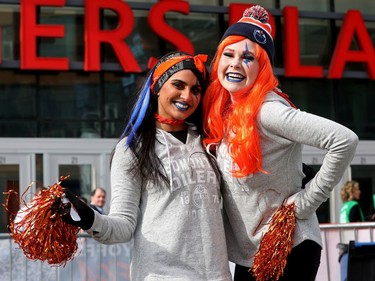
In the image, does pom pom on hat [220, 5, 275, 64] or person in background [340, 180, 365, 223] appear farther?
person in background [340, 180, 365, 223]

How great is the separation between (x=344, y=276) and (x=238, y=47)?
2753 mm

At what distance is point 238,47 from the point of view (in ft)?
12.4

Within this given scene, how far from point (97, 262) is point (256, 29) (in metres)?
3.51

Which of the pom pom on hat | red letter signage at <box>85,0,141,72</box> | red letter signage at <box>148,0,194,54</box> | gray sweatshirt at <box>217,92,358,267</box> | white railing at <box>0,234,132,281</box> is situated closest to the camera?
gray sweatshirt at <box>217,92,358,267</box>

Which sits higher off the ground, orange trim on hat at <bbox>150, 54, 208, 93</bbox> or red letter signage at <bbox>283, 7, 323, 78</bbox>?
red letter signage at <bbox>283, 7, 323, 78</bbox>

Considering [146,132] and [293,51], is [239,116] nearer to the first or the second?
[146,132]

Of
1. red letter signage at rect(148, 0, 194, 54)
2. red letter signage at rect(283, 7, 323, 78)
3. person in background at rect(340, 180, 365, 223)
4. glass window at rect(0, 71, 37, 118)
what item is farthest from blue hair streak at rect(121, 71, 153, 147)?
red letter signage at rect(283, 7, 323, 78)

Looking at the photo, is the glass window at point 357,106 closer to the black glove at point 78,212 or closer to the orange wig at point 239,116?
the orange wig at point 239,116

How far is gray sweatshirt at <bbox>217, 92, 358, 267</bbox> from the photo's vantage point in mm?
3586

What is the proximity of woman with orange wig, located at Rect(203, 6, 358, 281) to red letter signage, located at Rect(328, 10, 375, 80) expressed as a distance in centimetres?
1210

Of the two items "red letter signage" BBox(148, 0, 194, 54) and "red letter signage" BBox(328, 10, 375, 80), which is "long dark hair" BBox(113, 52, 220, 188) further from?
"red letter signage" BBox(328, 10, 375, 80)

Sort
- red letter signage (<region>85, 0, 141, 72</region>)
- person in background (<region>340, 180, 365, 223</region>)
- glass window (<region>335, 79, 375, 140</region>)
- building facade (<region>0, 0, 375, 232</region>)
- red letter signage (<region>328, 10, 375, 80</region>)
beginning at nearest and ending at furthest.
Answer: person in background (<region>340, 180, 365, 223</region>) → building facade (<region>0, 0, 375, 232</region>) → red letter signage (<region>85, 0, 141, 72</region>) → red letter signage (<region>328, 10, 375, 80</region>) → glass window (<region>335, 79, 375, 140</region>)

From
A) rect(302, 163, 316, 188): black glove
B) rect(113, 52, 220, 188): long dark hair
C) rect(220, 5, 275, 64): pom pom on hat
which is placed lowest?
rect(302, 163, 316, 188): black glove

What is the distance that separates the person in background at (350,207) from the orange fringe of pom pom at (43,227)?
8743 millimetres
